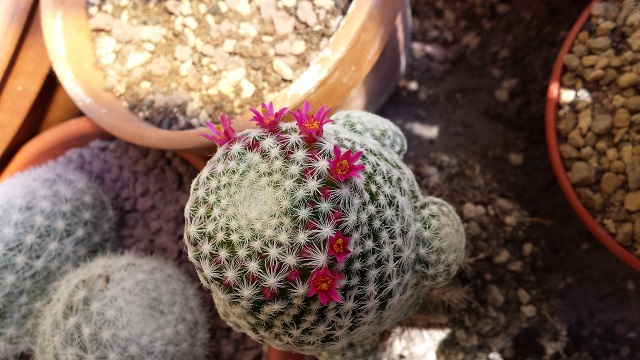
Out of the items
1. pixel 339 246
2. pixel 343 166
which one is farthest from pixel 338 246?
pixel 343 166

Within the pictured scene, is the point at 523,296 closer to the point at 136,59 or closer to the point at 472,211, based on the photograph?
the point at 472,211

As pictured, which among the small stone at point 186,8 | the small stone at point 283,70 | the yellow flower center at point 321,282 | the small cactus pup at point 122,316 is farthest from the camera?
the small stone at point 186,8

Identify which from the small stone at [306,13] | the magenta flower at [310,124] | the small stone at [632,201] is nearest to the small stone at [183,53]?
the small stone at [306,13]

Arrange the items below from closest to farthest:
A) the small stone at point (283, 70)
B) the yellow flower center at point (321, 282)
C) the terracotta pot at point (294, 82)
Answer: the yellow flower center at point (321, 282), the terracotta pot at point (294, 82), the small stone at point (283, 70)

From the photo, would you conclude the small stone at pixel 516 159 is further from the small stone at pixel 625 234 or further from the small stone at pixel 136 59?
the small stone at pixel 136 59

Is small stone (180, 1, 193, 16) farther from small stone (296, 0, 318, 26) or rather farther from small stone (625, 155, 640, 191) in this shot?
small stone (625, 155, 640, 191)
